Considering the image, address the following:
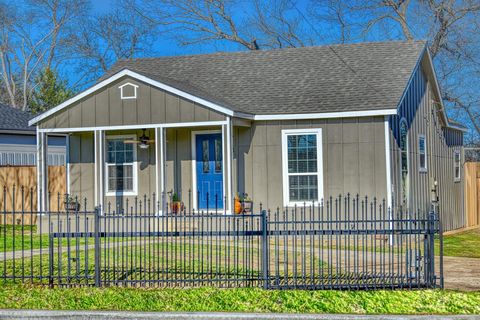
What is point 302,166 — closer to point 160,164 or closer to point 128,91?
point 160,164

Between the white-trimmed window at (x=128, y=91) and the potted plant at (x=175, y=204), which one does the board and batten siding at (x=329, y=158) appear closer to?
the potted plant at (x=175, y=204)

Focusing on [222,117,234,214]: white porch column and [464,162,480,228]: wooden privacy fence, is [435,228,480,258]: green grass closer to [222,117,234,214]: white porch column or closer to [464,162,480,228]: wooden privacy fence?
[464,162,480,228]: wooden privacy fence

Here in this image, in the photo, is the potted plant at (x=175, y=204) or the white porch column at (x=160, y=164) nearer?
the white porch column at (x=160, y=164)

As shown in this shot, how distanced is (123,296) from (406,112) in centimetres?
1143

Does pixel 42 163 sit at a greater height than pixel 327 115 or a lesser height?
lesser

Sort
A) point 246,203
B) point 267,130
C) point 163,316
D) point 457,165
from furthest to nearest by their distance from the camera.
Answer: point 457,165
point 267,130
point 246,203
point 163,316

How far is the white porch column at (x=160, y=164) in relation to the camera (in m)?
18.5

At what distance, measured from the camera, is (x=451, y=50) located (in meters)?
33.5

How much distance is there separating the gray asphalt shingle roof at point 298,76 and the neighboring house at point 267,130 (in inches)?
2.0

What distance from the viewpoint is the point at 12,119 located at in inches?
1157

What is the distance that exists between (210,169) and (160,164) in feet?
4.40

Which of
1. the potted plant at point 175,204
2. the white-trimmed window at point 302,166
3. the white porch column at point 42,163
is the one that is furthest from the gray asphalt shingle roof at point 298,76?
the white porch column at point 42,163

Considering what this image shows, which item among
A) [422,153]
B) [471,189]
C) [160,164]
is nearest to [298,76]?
[422,153]

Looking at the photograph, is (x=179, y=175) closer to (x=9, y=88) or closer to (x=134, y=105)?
(x=134, y=105)
